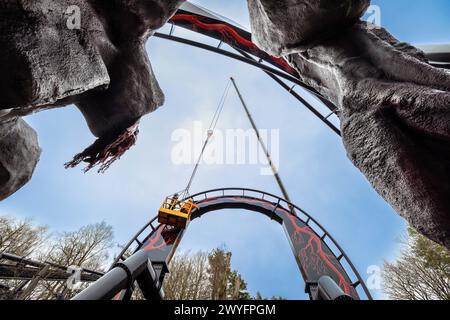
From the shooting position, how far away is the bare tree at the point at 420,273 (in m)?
10.4

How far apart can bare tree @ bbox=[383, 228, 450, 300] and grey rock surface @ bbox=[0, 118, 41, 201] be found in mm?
15144

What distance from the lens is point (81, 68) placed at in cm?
162

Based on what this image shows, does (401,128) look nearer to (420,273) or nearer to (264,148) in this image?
(264,148)

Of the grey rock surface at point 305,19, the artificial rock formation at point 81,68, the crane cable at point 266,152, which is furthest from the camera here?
the crane cable at point 266,152

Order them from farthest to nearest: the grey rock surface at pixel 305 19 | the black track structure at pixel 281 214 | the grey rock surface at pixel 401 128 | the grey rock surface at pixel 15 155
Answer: the black track structure at pixel 281 214 → the grey rock surface at pixel 305 19 → the grey rock surface at pixel 15 155 → the grey rock surface at pixel 401 128

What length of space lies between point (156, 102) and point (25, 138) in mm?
1379

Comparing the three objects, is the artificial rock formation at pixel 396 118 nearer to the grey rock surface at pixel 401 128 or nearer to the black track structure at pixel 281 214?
the grey rock surface at pixel 401 128

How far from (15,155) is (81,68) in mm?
1180

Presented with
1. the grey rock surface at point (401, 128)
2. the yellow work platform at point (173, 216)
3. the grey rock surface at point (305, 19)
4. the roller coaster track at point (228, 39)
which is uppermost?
the roller coaster track at point (228, 39)

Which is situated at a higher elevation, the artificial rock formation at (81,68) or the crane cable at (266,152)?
the crane cable at (266,152)

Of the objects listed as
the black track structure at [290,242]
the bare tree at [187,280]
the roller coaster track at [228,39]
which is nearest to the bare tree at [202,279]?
the bare tree at [187,280]

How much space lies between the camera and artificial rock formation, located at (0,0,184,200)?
1253 mm

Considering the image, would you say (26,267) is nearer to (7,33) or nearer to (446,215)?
(7,33)

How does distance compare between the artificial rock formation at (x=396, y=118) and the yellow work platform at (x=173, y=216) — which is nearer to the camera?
the artificial rock formation at (x=396, y=118)
